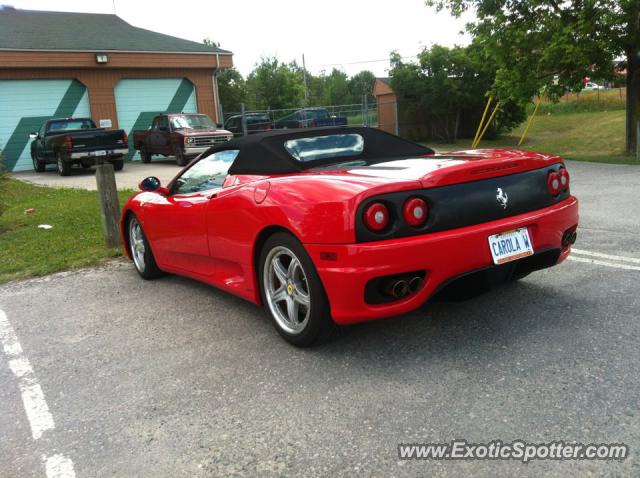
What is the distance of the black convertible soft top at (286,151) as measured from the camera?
12.9 ft

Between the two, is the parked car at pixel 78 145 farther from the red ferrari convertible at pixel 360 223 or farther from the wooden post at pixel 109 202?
the red ferrari convertible at pixel 360 223

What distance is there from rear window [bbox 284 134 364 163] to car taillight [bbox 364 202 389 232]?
1041 millimetres

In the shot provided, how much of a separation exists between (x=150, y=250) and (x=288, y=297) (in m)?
2.34

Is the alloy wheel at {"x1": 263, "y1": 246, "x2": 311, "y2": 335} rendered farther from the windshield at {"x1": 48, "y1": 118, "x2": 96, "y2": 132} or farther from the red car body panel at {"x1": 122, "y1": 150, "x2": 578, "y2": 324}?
the windshield at {"x1": 48, "y1": 118, "x2": 96, "y2": 132}

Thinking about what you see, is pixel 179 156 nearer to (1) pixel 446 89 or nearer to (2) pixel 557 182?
(1) pixel 446 89

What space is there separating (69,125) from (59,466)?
18082 millimetres

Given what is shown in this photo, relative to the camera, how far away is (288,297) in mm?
3633

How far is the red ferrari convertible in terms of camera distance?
10.3 feet

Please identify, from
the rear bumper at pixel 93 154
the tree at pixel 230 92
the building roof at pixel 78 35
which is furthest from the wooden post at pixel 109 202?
the tree at pixel 230 92

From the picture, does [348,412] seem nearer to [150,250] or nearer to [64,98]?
[150,250]

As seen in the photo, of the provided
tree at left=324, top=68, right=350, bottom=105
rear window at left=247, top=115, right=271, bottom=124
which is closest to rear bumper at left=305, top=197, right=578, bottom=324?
rear window at left=247, top=115, right=271, bottom=124

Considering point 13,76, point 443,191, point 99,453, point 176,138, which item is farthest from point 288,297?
point 13,76

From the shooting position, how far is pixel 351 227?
10.2ft

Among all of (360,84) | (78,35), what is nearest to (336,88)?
(360,84)
